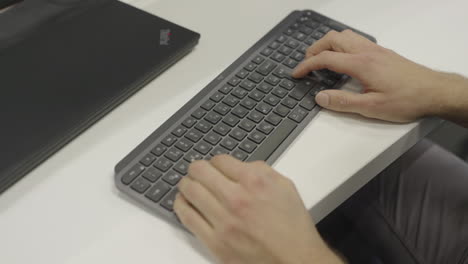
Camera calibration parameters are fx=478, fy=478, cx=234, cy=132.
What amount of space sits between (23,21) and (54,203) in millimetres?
326

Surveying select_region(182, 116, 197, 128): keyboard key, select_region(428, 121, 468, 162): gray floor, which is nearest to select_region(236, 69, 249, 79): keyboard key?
select_region(182, 116, 197, 128): keyboard key

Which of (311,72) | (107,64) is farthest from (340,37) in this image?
(107,64)

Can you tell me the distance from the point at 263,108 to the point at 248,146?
7 cm

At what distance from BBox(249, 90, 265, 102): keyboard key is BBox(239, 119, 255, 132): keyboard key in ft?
0.14

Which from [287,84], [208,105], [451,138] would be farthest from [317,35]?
[451,138]

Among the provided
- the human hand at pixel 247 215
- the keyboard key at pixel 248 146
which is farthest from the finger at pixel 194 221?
the keyboard key at pixel 248 146

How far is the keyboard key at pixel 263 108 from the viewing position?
605mm

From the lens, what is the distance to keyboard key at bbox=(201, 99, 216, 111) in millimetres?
607

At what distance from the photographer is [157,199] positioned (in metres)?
0.51

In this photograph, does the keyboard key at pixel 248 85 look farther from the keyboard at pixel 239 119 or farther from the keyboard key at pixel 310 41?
the keyboard key at pixel 310 41

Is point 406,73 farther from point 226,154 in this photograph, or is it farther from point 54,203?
point 54,203

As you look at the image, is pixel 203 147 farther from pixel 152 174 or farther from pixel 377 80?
pixel 377 80

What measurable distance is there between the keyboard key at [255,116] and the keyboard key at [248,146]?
4 cm

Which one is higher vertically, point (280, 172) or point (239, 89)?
point (239, 89)
